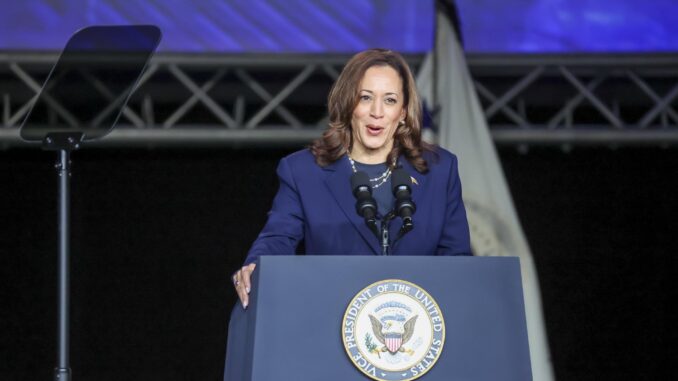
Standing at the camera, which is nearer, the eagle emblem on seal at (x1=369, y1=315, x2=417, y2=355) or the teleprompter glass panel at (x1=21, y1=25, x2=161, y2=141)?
the eagle emblem on seal at (x1=369, y1=315, x2=417, y2=355)

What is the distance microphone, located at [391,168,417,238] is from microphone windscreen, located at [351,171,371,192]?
1.9 inches

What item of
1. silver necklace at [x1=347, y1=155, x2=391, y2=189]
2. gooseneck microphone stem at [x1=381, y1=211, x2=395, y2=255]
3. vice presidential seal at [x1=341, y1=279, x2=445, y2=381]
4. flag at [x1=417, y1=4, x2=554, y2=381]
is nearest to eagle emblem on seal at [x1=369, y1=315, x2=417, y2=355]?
vice presidential seal at [x1=341, y1=279, x2=445, y2=381]

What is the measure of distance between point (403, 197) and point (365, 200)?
0.21 feet

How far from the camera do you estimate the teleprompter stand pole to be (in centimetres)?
262

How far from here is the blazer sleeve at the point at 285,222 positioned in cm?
216

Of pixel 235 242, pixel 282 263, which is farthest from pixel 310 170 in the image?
pixel 235 242

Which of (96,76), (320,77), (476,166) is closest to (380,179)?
(96,76)

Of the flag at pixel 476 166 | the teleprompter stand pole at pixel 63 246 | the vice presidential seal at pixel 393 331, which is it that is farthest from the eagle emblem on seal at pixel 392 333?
the flag at pixel 476 166

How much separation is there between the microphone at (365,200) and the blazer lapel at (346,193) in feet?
0.34

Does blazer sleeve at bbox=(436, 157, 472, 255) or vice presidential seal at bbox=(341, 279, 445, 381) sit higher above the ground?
blazer sleeve at bbox=(436, 157, 472, 255)

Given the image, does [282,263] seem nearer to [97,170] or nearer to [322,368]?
[322,368]

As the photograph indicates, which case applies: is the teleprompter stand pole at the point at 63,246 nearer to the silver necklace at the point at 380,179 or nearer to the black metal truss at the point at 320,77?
the silver necklace at the point at 380,179

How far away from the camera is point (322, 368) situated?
1792 millimetres

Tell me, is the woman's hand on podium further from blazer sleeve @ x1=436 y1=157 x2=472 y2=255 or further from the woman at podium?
blazer sleeve @ x1=436 y1=157 x2=472 y2=255
